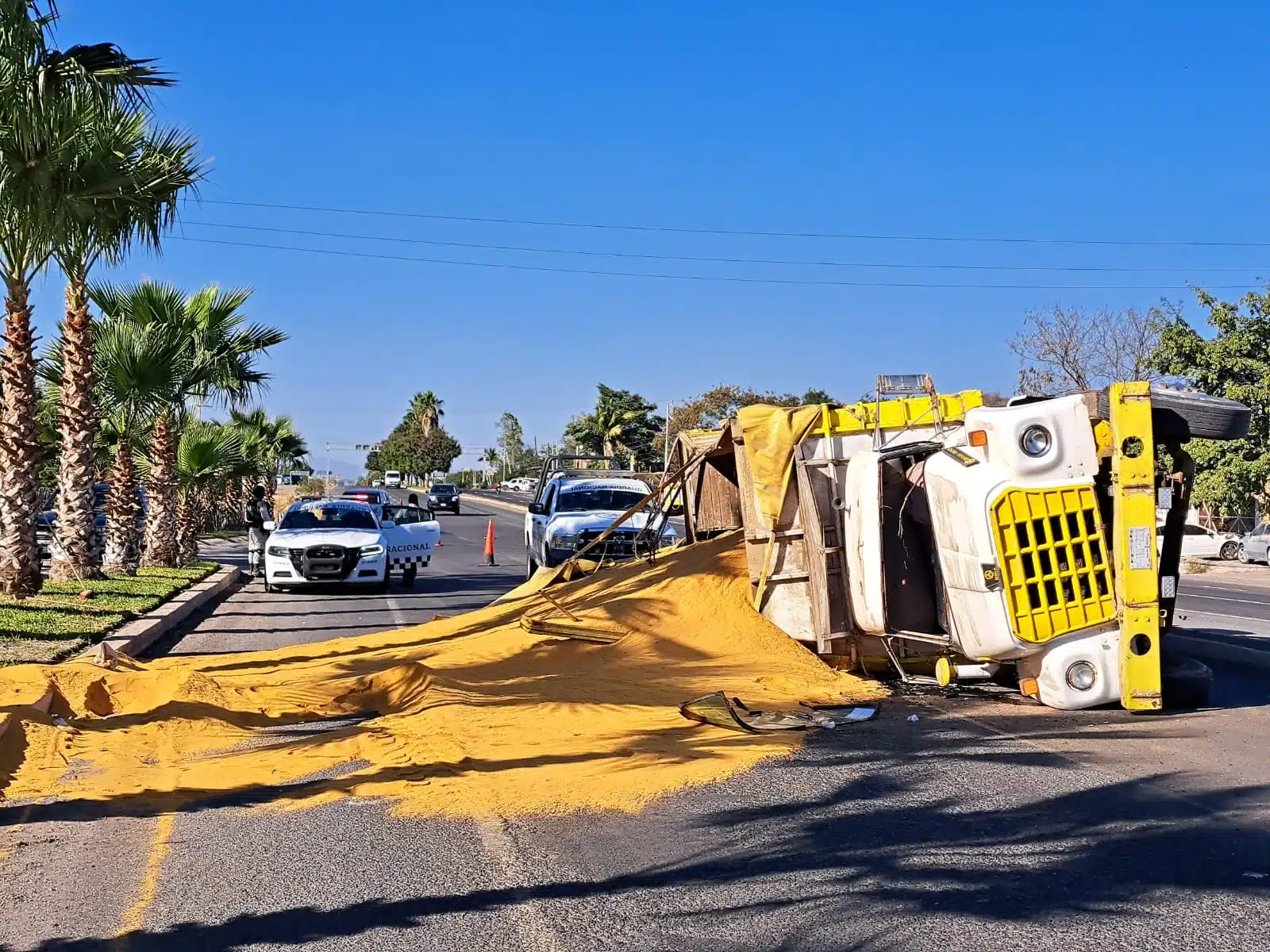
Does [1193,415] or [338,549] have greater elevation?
[1193,415]

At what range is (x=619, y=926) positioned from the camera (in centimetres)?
486

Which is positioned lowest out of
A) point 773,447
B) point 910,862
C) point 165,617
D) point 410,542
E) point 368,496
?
point 910,862

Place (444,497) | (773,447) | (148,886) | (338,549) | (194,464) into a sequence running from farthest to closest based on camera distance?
(444,497) → (194,464) → (338,549) → (773,447) → (148,886)

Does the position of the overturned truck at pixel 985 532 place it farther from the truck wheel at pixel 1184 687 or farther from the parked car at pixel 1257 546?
the parked car at pixel 1257 546

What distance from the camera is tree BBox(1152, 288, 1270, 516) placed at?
3638cm

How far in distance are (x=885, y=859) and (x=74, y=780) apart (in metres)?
4.63

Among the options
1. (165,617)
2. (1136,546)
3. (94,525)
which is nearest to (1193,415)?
(1136,546)

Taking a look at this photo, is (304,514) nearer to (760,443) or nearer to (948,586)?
(760,443)

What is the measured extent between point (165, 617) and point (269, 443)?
39760mm

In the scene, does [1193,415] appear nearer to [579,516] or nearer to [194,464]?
[579,516]

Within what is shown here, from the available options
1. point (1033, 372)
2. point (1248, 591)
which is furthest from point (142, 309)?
point (1033, 372)

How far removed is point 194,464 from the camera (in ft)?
98.3

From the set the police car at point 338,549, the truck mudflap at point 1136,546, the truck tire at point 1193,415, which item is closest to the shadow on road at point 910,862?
the truck mudflap at point 1136,546

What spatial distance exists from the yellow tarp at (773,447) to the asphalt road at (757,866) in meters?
3.05
